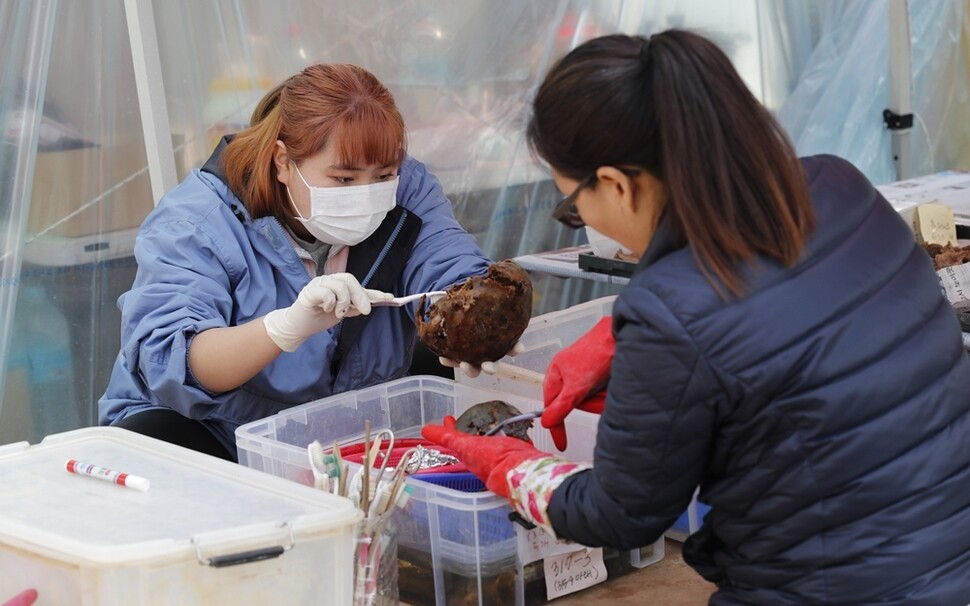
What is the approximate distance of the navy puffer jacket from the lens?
128cm

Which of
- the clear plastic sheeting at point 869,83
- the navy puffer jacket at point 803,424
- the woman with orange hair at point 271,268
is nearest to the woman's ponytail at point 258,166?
the woman with orange hair at point 271,268

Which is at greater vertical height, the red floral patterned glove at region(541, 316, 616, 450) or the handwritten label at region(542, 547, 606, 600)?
the red floral patterned glove at region(541, 316, 616, 450)

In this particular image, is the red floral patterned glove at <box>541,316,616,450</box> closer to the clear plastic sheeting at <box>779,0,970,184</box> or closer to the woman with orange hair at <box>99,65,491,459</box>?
the woman with orange hair at <box>99,65,491,459</box>

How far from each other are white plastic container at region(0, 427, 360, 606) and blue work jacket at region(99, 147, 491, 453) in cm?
58

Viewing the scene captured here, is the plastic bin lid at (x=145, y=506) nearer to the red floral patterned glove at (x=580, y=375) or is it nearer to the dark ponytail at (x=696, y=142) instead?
the red floral patterned glove at (x=580, y=375)

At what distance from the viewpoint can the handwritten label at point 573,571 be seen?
1.72 m

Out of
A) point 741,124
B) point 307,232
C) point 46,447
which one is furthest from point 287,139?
point 741,124

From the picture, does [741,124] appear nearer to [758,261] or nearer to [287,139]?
[758,261]

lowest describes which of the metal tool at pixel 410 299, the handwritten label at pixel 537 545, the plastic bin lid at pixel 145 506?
the handwritten label at pixel 537 545

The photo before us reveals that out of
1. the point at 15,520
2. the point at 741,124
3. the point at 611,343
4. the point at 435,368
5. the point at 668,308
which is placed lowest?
the point at 435,368

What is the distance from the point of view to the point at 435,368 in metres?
2.76

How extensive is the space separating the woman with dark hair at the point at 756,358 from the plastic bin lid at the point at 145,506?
1.34 ft

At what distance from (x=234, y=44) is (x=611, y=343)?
6.36 feet

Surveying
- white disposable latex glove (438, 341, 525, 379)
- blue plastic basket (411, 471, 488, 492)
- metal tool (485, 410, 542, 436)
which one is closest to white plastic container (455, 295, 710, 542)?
white disposable latex glove (438, 341, 525, 379)
